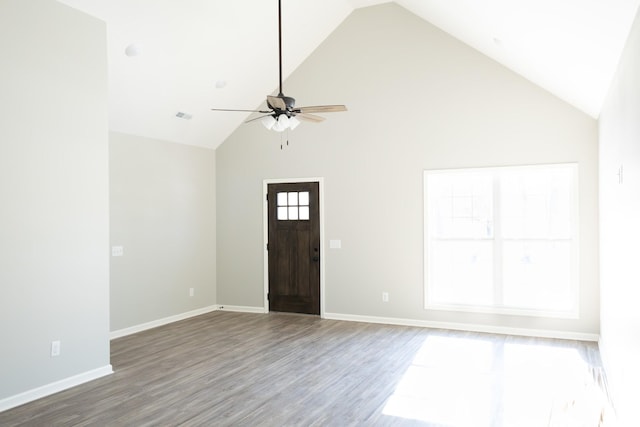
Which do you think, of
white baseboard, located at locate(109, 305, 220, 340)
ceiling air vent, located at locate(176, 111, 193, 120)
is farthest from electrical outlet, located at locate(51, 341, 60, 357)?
→ ceiling air vent, located at locate(176, 111, 193, 120)

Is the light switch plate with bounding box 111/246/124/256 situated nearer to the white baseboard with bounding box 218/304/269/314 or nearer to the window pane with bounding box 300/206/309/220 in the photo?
the white baseboard with bounding box 218/304/269/314

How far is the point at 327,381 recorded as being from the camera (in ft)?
14.7

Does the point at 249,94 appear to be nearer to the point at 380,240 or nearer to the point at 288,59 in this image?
the point at 288,59

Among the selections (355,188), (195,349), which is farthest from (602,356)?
(195,349)

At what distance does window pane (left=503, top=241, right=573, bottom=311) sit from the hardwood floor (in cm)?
52

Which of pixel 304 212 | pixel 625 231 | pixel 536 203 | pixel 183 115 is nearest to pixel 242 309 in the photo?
pixel 304 212

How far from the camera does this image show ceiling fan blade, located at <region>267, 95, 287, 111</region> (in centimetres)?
417

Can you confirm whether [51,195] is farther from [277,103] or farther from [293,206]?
[293,206]

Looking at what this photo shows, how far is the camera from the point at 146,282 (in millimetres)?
6742

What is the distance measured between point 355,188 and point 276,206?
1394 mm

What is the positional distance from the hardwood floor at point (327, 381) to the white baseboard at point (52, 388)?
0.30 ft

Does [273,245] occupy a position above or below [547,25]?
below

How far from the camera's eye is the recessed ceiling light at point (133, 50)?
5316 mm

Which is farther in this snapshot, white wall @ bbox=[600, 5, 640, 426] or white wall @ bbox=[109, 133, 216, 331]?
white wall @ bbox=[109, 133, 216, 331]
